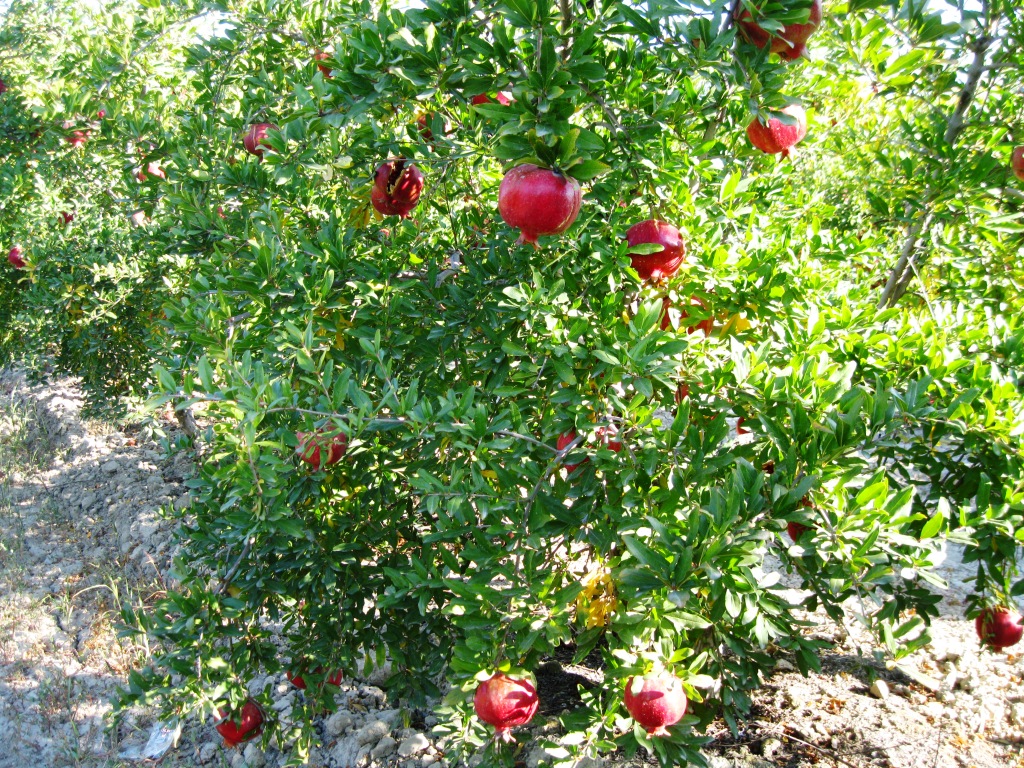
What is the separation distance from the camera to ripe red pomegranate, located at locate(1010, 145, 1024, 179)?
87.4 inches

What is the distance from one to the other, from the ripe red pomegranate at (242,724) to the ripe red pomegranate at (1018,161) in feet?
9.42

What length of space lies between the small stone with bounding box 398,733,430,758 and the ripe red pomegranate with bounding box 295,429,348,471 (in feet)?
4.54

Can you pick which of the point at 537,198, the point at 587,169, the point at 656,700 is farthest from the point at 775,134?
the point at 656,700

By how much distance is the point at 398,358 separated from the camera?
2.04 metres

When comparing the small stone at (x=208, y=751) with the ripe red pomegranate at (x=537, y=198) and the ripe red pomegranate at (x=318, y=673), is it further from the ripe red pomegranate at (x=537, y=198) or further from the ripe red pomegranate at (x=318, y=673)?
the ripe red pomegranate at (x=537, y=198)

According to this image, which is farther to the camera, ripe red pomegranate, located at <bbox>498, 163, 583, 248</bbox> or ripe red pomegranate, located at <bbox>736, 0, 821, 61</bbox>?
ripe red pomegranate, located at <bbox>736, 0, 821, 61</bbox>

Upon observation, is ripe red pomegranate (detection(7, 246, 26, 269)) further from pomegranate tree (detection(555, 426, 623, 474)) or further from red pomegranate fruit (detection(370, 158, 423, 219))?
pomegranate tree (detection(555, 426, 623, 474))

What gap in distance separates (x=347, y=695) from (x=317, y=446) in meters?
1.88

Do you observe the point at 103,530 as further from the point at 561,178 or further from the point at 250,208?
the point at 561,178

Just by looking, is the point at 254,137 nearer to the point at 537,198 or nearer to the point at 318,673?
the point at 537,198

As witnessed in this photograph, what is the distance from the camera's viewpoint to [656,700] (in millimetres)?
1468

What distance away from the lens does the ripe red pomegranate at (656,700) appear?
57.9 inches

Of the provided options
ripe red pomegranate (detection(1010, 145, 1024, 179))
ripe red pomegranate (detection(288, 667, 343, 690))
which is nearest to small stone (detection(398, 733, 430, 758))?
ripe red pomegranate (detection(288, 667, 343, 690))

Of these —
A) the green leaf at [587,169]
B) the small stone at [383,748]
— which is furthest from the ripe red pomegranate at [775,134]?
the small stone at [383,748]
